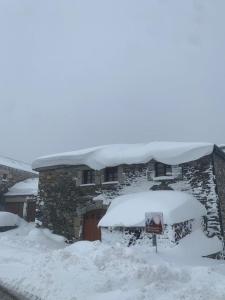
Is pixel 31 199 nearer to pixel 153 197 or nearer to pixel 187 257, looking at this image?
pixel 153 197

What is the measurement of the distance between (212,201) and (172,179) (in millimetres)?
1975

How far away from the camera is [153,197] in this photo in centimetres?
1275

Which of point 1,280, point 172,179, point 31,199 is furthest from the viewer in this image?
point 31,199

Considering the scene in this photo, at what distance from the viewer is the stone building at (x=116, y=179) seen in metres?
13.6

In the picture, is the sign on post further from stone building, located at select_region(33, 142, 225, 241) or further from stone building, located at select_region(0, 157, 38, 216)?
stone building, located at select_region(0, 157, 38, 216)

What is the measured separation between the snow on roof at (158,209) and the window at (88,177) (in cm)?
369

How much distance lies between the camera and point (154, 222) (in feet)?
31.0

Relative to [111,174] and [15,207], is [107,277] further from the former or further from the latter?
[15,207]

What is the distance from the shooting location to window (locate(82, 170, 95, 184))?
644 inches

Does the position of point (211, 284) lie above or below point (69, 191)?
below

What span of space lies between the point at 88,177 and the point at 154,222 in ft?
24.7

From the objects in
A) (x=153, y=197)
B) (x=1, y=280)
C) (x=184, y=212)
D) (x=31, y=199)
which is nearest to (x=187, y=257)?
(x=184, y=212)

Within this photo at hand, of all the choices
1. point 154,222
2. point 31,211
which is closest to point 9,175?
point 31,211

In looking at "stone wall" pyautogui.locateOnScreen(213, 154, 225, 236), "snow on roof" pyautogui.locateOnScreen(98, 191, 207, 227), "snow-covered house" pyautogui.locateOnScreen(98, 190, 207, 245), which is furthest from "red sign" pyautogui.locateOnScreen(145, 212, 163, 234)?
"stone wall" pyautogui.locateOnScreen(213, 154, 225, 236)
